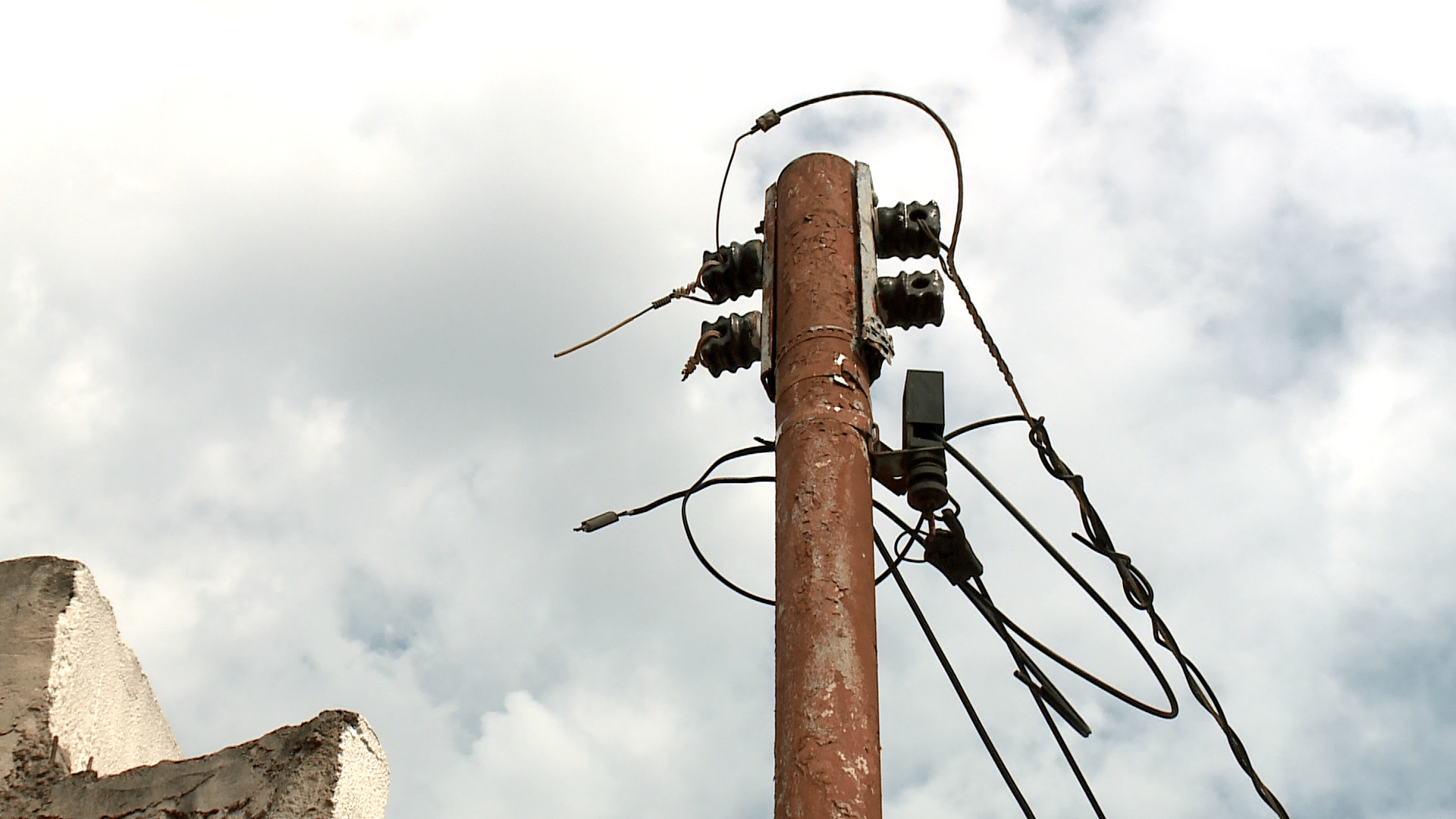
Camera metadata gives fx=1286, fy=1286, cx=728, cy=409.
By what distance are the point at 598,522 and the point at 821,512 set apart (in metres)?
1.19

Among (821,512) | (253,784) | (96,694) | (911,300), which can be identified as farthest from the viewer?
(911,300)

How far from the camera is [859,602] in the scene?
3131mm

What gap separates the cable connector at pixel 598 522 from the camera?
423 centimetres

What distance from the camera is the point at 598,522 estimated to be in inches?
167

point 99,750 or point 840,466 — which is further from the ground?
point 840,466

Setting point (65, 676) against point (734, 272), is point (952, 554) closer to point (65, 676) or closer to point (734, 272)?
point (734, 272)

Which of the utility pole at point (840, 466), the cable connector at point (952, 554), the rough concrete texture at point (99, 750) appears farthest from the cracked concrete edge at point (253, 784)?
the cable connector at point (952, 554)

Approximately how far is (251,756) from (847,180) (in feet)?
7.95

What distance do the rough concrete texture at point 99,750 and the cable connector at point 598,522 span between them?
44.1 inches

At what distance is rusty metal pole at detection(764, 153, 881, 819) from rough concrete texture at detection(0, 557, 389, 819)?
1.07 m

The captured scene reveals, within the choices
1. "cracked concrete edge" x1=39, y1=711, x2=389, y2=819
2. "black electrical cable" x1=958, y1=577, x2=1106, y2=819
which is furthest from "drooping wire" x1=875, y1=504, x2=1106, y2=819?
"cracked concrete edge" x1=39, y1=711, x2=389, y2=819

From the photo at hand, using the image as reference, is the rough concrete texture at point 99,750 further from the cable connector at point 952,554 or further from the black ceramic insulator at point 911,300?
the black ceramic insulator at point 911,300

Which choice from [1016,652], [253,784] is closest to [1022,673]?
[1016,652]

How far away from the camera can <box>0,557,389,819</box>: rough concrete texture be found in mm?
3084
